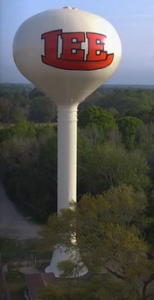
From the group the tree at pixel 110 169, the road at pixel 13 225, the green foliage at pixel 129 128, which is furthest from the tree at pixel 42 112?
the tree at pixel 110 169

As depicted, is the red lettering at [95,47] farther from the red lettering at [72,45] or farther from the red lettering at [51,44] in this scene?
the red lettering at [51,44]

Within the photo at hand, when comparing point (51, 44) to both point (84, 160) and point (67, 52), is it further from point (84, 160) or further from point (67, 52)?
point (84, 160)

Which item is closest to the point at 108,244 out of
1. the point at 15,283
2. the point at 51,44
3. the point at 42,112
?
the point at 51,44

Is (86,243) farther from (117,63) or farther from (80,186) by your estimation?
(80,186)

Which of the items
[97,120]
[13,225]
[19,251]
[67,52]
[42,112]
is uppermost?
[42,112]

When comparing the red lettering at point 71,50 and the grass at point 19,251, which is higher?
the red lettering at point 71,50

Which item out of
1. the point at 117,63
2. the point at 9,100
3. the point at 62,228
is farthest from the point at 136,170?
the point at 9,100

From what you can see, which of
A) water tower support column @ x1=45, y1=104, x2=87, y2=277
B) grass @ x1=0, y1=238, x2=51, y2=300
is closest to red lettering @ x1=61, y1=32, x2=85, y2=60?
water tower support column @ x1=45, y1=104, x2=87, y2=277
